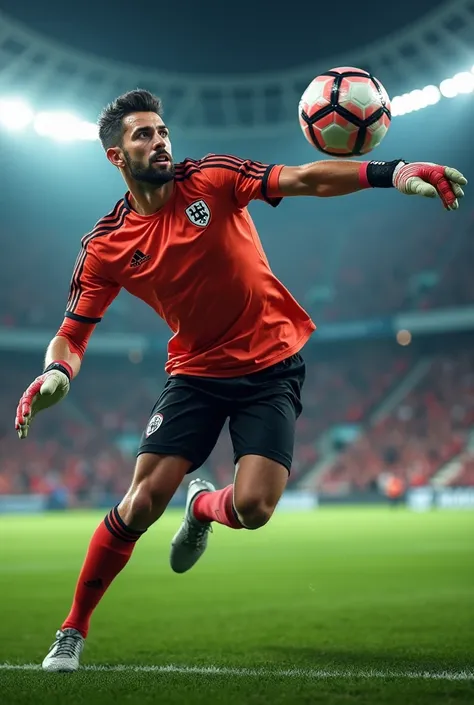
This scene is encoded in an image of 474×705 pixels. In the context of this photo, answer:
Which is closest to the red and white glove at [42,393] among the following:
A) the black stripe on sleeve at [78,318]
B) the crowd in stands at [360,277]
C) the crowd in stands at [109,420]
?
the black stripe on sleeve at [78,318]

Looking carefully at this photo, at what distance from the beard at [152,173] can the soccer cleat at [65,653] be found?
2.34 meters

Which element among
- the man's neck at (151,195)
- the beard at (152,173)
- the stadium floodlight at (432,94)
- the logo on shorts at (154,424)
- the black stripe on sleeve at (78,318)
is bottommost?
the logo on shorts at (154,424)

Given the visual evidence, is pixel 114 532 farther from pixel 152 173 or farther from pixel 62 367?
pixel 152 173

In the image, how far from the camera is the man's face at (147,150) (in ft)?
14.8

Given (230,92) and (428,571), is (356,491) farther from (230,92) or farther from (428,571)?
(428,571)

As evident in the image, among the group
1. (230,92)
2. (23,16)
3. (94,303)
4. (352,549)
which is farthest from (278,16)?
(94,303)

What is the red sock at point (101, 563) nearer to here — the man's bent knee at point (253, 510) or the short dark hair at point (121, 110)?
the man's bent knee at point (253, 510)

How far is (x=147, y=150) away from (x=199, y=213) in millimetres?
437

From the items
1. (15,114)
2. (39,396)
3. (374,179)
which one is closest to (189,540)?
(39,396)

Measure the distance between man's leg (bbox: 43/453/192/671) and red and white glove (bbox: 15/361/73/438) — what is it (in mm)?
549

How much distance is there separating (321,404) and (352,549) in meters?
23.5

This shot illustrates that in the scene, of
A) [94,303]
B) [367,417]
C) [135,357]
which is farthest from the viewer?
[135,357]

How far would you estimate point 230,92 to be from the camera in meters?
32.9

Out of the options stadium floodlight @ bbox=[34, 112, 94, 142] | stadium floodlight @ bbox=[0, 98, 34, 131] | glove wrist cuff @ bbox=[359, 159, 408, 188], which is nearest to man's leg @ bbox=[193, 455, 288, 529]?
glove wrist cuff @ bbox=[359, 159, 408, 188]
